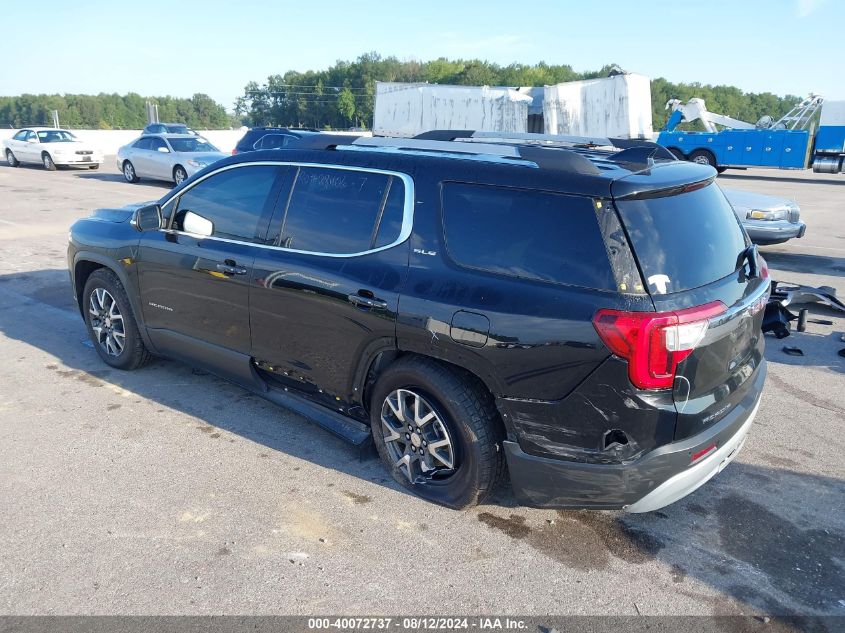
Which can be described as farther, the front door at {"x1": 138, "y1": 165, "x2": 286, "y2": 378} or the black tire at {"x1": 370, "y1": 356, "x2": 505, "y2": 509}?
the front door at {"x1": 138, "y1": 165, "x2": 286, "y2": 378}

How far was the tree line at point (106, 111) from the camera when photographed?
112312mm

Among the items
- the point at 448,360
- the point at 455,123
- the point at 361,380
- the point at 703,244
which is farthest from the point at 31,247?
the point at 455,123

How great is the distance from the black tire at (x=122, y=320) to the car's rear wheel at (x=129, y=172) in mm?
16199

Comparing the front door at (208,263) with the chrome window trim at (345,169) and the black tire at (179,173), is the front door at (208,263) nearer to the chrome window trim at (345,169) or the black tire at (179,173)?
the chrome window trim at (345,169)

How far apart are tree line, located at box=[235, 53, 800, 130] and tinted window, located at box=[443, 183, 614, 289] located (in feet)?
361

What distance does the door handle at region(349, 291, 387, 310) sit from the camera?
3.46 m

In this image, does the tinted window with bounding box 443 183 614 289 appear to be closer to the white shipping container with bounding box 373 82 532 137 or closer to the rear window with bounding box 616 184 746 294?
the rear window with bounding box 616 184 746 294

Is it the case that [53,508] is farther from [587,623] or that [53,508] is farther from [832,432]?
[832,432]

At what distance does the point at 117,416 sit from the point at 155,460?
770 millimetres

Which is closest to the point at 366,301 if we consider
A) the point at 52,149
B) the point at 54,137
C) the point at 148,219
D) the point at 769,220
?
the point at 148,219

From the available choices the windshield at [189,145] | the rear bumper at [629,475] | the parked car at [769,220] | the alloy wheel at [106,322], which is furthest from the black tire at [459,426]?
the windshield at [189,145]

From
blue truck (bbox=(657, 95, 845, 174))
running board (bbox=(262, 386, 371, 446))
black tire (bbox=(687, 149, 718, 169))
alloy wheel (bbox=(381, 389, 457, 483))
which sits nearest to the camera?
alloy wheel (bbox=(381, 389, 457, 483))

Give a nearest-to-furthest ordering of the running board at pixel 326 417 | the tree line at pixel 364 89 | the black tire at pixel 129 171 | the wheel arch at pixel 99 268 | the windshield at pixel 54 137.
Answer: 1. the running board at pixel 326 417
2. the wheel arch at pixel 99 268
3. the black tire at pixel 129 171
4. the windshield at pixel 54 137
5. the tree line at pixel 364 89

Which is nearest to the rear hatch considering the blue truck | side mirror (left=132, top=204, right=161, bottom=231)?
side mirror (left=132, top=204, right=161, bottom=231)
